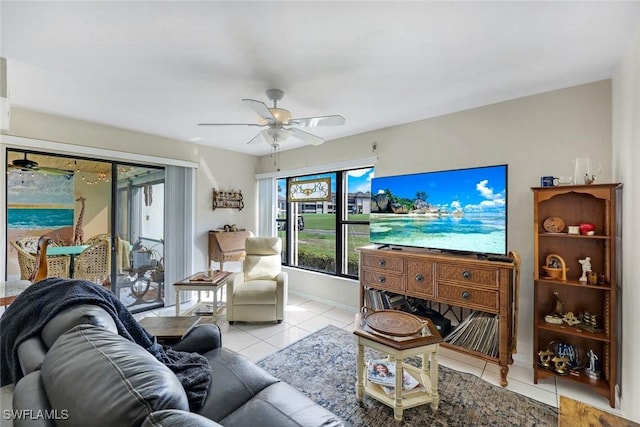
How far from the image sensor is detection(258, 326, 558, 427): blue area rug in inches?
71.6

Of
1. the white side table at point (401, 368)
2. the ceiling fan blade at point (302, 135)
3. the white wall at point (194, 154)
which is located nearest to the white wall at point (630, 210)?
the white side table at point (401, 368)

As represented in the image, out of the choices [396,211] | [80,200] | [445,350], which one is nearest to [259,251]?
[396,211]

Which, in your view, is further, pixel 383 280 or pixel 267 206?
pixel 267 206

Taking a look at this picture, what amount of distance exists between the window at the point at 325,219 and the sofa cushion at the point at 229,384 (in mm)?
2480

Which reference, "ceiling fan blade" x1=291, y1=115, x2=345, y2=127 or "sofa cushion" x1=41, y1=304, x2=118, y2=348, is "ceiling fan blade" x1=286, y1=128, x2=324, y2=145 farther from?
"sofa cushion" x1=41, y1=304, x2=118, y2=348

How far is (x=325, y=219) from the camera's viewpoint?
14.1 ft

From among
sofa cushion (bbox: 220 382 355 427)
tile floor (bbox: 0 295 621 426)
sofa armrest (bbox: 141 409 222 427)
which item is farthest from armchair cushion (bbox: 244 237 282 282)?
sofa armrest (bbox: 141 409 222 427)

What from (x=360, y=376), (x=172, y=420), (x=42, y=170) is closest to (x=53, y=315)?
(x=172, y=420)

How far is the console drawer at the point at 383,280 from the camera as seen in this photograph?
112 inches

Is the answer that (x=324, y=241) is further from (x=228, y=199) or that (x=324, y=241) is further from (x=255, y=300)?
(x=228, y=199)

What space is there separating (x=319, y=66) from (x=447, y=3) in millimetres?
898

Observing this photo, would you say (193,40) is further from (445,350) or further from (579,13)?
(445,350)

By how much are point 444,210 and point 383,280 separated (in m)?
0.97

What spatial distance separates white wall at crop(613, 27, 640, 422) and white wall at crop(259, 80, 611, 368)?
8.7 inches
